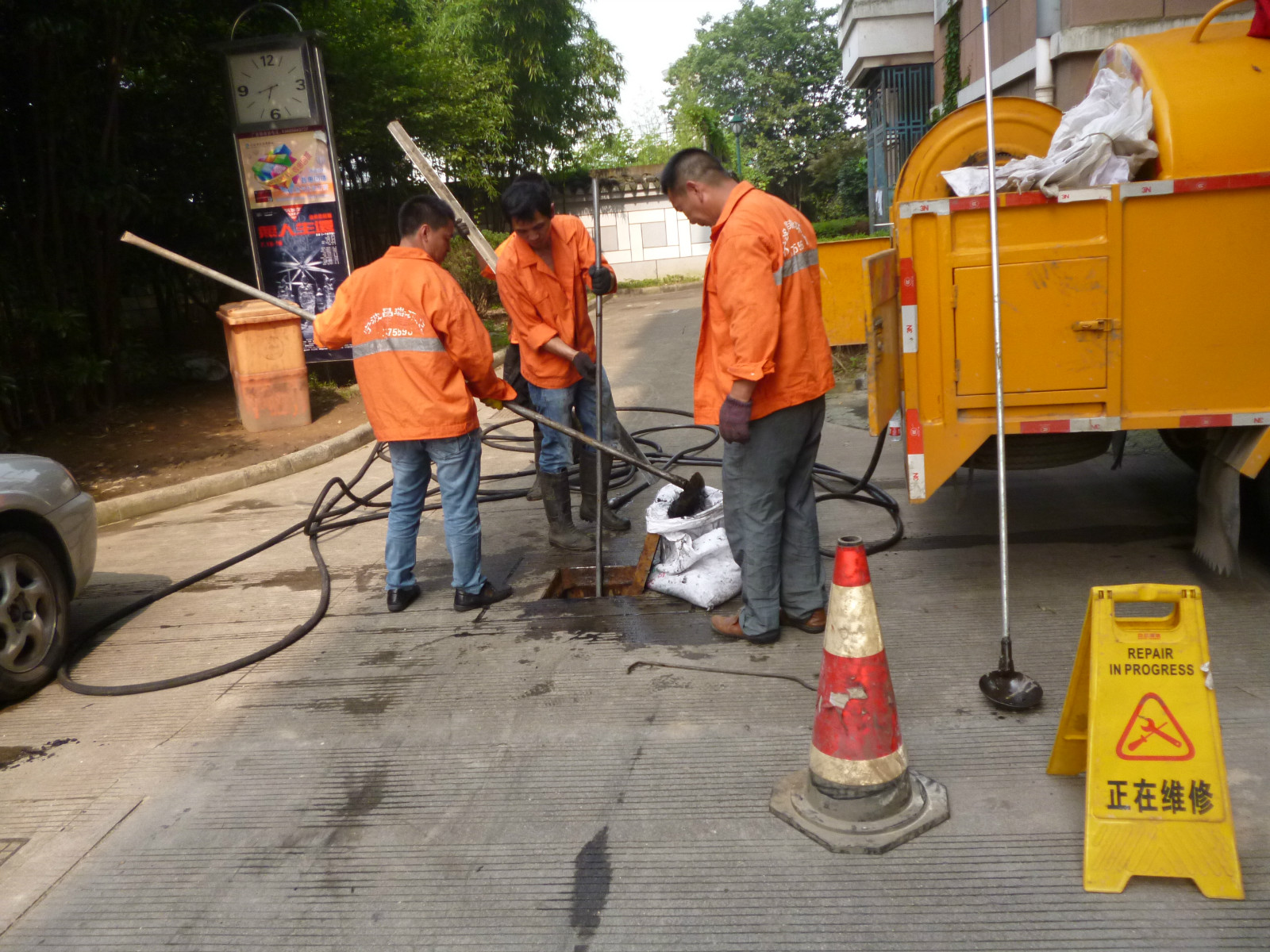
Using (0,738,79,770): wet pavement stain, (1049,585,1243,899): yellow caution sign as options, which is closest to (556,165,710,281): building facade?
(0,738,79,770): wet pavement stain

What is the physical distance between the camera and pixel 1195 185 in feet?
12.2

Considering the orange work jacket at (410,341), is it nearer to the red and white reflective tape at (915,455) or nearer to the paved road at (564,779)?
the paved road at (564,779)

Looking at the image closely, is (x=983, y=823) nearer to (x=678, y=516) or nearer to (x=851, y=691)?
(x=851, y=691)

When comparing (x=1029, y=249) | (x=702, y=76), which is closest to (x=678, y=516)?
(x=1029, y=249)

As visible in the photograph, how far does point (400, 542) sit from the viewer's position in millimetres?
4801

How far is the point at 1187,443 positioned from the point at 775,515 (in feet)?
7.43

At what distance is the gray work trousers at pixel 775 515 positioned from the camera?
12.8ft

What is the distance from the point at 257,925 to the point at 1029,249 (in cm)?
349

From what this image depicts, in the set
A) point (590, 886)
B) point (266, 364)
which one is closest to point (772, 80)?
point (266, 364)

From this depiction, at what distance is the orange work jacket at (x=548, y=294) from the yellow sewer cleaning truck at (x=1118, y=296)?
1939 mm

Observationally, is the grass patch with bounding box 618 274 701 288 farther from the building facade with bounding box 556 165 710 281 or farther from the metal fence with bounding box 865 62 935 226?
the metal fence with bounding box 865 62 935 226

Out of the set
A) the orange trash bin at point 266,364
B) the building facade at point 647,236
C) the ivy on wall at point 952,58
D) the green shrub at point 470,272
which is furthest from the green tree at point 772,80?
the orange trash bin at point 266,364

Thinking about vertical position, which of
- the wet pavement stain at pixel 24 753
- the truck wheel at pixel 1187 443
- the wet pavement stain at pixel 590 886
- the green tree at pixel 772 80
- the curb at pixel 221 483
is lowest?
the wet pavement stain at pixel 590 886

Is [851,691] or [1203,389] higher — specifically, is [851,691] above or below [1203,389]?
below
